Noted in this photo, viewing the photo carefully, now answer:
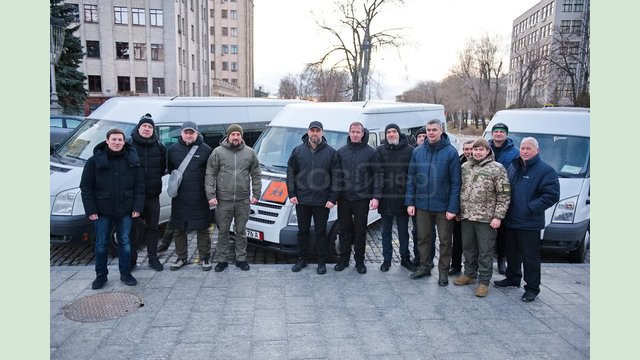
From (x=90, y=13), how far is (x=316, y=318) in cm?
4832

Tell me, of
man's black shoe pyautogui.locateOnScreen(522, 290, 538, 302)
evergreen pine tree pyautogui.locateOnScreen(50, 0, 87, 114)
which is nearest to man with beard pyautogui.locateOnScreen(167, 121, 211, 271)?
man's black shoe pyautogui.locateOnScreen(522, 290, 538, 302)

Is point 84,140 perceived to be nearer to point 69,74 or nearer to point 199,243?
point 199,243

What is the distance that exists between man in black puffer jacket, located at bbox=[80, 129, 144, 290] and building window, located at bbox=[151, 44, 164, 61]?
1764 inches

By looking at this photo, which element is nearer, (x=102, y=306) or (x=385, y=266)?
(x=102, y=306)

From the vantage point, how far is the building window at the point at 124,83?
4530 cm

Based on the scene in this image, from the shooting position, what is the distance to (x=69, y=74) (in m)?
31.1

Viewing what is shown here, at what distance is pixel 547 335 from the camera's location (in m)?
4.56

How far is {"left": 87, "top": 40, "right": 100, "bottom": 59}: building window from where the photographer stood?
1726 inches

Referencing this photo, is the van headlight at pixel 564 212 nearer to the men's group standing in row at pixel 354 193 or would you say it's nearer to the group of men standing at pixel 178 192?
the men's group standing in row at pixel 354 193

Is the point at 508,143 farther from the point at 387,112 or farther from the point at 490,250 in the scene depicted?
the point at 387,112

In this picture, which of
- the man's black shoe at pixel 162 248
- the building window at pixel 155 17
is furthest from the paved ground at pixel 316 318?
the building window at pixel 155 17

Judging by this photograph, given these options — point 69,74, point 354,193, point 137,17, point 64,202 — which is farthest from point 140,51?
point 354,193

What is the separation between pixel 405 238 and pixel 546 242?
2199mm

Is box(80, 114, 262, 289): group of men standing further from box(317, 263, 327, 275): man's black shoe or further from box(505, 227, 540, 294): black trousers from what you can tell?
box(505, 227, 540, 294): black trousers
